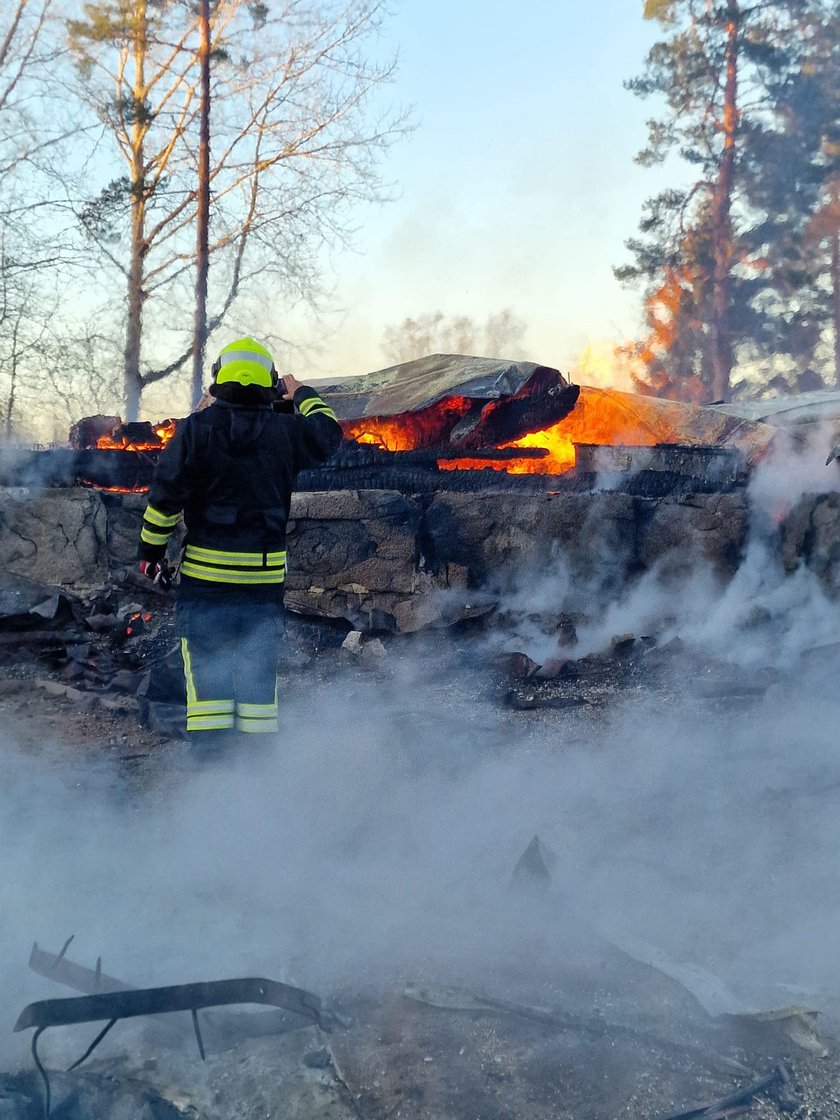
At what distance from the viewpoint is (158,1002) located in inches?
88.7

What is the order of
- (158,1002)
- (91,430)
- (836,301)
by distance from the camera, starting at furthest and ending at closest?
(836,301)
(91,430)
(158,1002)

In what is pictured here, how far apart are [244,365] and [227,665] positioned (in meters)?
1.29

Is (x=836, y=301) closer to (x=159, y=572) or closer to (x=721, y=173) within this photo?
(x=721, y=173)

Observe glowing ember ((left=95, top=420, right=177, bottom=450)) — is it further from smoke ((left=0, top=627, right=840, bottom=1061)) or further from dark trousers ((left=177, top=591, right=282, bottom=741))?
dark trousers ((left=177, top=591, right=282, bottom=741))

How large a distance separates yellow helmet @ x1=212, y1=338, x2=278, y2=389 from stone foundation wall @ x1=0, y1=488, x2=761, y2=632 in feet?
12.2

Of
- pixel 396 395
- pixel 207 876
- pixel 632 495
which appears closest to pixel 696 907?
pixel 207 876

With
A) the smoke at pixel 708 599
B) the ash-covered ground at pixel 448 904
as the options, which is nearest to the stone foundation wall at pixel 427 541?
the smoke at pixel 708 599

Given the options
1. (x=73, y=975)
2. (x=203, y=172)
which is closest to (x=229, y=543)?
(x=73, y=975)

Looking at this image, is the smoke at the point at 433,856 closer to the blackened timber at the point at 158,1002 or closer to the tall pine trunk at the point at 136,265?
the blackened timber at the point at 158,1002

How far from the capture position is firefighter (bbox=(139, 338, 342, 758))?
390 cm

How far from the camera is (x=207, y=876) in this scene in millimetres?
3461

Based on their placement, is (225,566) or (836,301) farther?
(836,301)

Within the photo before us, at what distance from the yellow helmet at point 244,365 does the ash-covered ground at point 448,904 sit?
5.37 feet

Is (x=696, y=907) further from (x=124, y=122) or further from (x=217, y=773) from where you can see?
(x=124, y=122)
